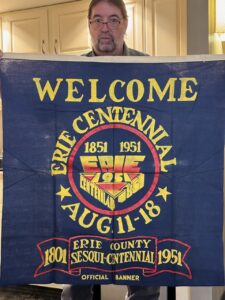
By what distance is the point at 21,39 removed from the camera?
2455 mm

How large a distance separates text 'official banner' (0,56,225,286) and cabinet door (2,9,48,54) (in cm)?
145

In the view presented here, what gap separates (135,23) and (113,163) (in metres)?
1.35

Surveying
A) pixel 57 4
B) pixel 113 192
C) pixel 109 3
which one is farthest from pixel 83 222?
pixel 57 4

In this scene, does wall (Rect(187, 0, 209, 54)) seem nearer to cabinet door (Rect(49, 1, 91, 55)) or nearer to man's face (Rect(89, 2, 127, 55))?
man's face (Rect(89, 2, 127, 55))

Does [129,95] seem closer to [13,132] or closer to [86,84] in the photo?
[86,84]

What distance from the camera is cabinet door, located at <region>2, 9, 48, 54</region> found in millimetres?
2369

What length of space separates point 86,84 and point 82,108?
0.07 m

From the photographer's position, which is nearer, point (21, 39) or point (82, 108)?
point (82, 108)

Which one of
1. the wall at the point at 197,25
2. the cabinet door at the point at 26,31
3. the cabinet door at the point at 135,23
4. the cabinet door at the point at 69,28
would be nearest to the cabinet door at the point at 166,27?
the cabinet door at the point at 135,23

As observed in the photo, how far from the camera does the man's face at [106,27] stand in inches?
44.3

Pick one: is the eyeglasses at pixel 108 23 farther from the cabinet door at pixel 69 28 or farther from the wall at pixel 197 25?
the cabinet door at pixel 69 28

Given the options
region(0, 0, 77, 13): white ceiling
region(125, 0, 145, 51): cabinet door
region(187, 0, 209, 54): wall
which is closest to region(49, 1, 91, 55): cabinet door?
region(0, 0, 77, 13): white ceiling

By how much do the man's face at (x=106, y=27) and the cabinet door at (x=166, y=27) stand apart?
93 centimetres

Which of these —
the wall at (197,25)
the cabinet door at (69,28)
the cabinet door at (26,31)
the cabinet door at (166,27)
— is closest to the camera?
the wall at (197,25)
